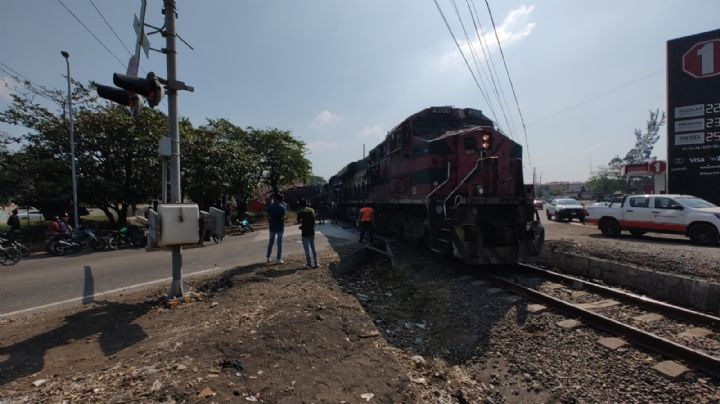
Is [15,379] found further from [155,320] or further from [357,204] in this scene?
[357,204]

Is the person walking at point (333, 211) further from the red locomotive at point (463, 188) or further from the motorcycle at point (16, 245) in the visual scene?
the motorcycle at point (16, 245)

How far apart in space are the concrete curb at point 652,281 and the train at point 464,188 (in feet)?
5.12

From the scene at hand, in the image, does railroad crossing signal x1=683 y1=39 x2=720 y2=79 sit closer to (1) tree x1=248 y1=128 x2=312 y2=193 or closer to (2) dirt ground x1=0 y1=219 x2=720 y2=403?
(2) dirt ground x1=0 y1=219 x2=720 y2=403

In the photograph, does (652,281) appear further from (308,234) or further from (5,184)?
(5,184)

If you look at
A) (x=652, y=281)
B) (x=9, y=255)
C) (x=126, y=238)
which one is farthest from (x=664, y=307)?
(x=126, y=238)

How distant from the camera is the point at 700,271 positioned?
24.4 feet

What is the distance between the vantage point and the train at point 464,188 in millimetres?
7387

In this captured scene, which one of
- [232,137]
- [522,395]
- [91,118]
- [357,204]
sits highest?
[232,137]

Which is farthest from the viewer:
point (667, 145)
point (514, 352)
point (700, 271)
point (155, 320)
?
point (667, 145)

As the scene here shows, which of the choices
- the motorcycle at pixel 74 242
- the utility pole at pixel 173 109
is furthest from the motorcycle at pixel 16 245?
the utility pole at pixel 173 109

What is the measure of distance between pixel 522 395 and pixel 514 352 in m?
0.81

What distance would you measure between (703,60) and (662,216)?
8709 mm

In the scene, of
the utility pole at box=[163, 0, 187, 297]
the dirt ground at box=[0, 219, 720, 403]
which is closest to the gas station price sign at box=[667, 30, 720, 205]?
the dirt ground at box=[0, 219, 720, 403]

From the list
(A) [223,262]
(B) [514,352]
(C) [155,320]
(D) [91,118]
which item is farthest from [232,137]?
(B) [514,352]
